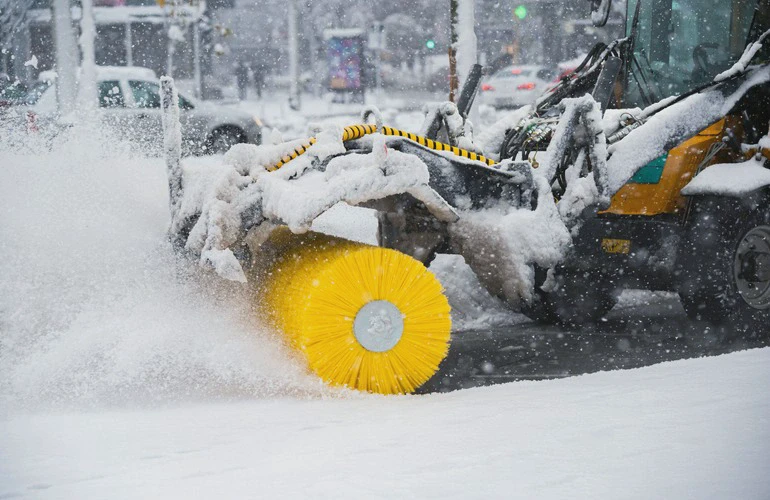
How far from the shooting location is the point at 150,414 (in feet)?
13.4

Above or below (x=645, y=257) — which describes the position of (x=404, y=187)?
above

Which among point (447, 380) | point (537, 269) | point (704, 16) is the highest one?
point (704, 16)

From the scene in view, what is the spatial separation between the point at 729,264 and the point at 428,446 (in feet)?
10.3

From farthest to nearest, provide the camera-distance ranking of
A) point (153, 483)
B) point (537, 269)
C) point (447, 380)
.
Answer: point (537, 269) < point (447, 380) < point (153, 483)

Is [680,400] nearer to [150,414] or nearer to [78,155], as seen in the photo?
[150,414]

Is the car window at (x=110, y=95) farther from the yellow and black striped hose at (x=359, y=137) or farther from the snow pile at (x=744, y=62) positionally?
the snow pile at (x=744, y=62)

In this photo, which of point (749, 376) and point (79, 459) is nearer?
point (79, 459)

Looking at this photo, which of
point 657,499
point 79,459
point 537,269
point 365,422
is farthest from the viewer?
point 537,269

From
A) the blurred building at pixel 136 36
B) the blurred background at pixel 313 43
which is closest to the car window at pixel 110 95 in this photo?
the blurred background at pixel 313 43

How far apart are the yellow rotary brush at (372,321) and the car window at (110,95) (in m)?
12.6

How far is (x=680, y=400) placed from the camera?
395 centimetres

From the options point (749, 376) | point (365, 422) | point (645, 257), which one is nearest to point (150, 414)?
point (365, 422)

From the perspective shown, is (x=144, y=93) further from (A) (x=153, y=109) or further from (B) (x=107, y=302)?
(B) (x=107, y=302)

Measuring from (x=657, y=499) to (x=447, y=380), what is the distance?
230 centimetres
